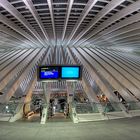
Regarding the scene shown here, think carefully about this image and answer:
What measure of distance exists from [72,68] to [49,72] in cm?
151

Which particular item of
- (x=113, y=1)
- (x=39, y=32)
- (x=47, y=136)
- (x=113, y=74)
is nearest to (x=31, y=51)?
(x=39, y=32)

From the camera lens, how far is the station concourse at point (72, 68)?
1249 centimetres

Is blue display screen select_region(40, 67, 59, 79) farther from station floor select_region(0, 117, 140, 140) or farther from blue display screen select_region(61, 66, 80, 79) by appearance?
station floor select_region(0, 117, 140, 140)

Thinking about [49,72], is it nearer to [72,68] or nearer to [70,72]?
[70,72]

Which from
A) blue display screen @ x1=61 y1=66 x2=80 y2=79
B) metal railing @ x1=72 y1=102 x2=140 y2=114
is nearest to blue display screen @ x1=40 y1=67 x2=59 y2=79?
blue display screen @ x1=61 y1=66 x2=80 y2=79

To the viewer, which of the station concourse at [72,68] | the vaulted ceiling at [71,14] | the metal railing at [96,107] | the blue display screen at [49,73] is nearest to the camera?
the station concourse at [72,68]

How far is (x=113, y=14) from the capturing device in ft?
53.0

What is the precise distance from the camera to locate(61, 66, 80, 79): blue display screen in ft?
51.7

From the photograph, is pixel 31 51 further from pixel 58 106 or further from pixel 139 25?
pixel 139 25

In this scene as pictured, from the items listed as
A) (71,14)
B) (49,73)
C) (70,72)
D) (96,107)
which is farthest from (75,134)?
(71,14)

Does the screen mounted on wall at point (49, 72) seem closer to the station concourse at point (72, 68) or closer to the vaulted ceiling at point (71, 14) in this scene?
the station concourse at point (72, 68)

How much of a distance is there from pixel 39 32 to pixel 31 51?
19.3ft

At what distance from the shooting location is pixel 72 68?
15.9m

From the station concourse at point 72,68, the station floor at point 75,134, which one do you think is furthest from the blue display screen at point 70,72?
the station floor at point 75,134
